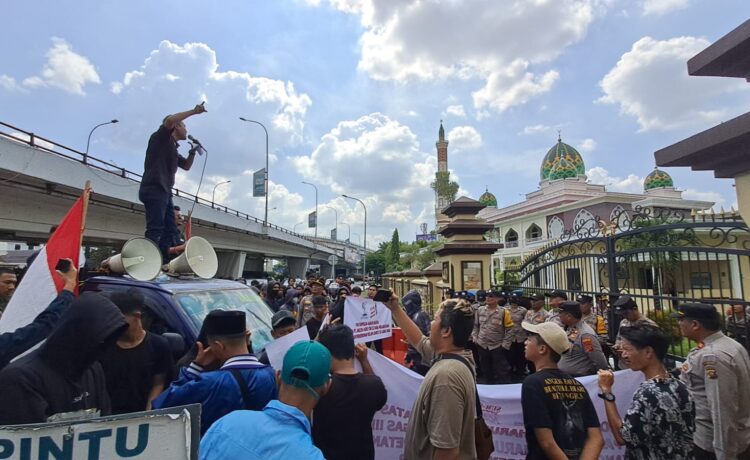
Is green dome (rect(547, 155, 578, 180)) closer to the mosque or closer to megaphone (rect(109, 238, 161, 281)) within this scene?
the mosque

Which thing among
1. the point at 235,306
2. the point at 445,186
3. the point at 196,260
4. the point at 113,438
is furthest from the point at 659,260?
the point at 445,186

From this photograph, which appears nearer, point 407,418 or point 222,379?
point 222,379

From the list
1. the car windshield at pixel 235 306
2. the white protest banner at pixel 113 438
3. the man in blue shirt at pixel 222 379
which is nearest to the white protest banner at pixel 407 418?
the car windshield at pixel 235 306

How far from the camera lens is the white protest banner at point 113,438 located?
46.9 inches

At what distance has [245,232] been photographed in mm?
29844

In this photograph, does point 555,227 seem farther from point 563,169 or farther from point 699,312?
point 699,312

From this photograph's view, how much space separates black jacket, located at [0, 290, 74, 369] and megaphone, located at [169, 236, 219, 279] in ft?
6.58

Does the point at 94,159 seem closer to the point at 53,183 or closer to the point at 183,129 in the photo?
the point at 53,183

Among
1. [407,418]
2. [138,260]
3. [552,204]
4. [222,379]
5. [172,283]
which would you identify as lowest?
[407,418]

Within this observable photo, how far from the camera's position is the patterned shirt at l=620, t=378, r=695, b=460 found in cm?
245

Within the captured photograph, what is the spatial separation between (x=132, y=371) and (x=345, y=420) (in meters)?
1.56

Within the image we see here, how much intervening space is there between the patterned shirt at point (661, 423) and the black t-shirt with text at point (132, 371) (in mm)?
3217

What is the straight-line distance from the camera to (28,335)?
2.33 meters

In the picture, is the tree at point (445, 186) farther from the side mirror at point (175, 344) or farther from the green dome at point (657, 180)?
the side mirror at point (175, 344)
